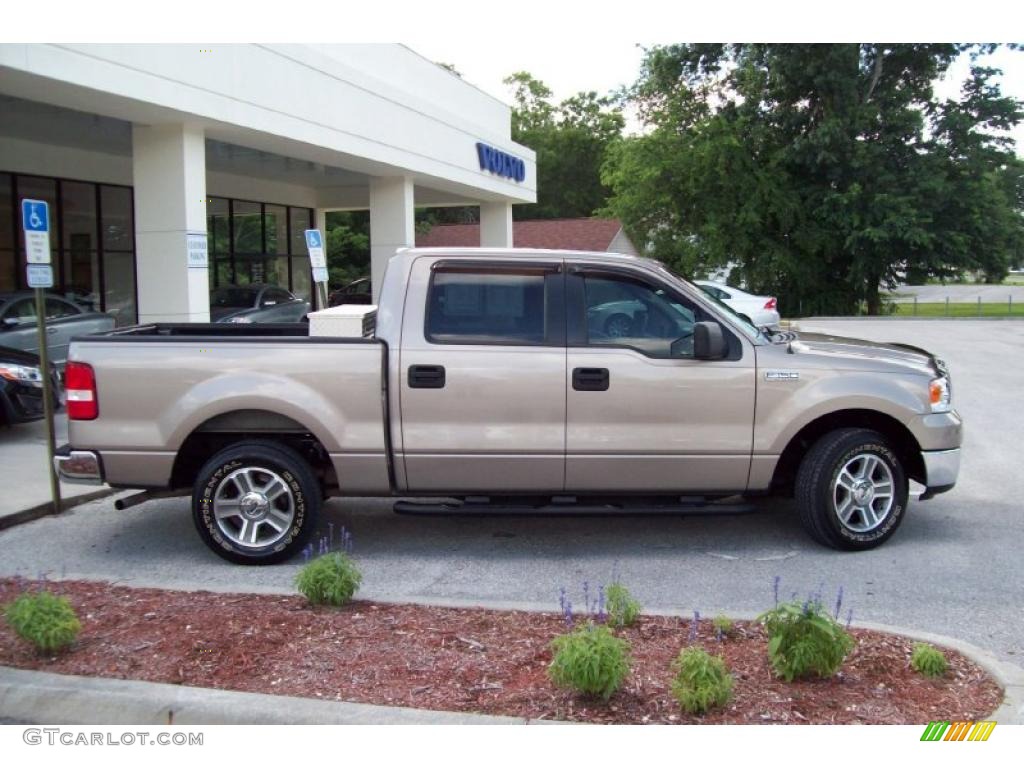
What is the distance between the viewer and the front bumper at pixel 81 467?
6266mm

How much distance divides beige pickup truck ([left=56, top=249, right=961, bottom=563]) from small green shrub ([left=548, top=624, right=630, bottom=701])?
2254 millimetres

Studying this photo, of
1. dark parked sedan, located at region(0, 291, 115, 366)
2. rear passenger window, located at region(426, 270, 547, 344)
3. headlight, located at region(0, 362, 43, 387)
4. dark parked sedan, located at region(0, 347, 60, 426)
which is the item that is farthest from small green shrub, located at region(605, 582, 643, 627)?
dark parked sedan, located at region(0, 291, 115, 366)

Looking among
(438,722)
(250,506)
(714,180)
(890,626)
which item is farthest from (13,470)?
(714,180)

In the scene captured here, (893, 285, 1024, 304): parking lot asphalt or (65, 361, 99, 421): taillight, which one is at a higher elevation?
(65, 361, 99, 421): taillight

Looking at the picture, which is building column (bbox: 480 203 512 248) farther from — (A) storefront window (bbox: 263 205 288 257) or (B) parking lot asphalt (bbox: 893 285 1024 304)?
(B) parking lot asphalt (bbox: 893 285 1024 304)

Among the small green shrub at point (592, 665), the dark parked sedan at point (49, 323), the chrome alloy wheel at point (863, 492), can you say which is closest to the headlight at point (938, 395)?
the chrome alloy wheel at point (863, 492)

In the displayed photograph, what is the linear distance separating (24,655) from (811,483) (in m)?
4.61

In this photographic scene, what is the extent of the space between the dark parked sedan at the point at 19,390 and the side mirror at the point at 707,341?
756 cm

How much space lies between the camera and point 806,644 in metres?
4.11

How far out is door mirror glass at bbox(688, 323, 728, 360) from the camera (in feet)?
19.9

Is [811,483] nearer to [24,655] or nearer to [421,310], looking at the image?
[421,310]

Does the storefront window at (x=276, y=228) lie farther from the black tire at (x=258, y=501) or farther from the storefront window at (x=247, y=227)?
the black tire at (x=258, y=501)

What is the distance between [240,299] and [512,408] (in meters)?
15.0

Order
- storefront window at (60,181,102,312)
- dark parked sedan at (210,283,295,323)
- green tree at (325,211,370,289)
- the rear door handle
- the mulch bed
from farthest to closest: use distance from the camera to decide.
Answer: green tree at (325,211,370,289) → storefront window at (60,181,102,312) → dark parked sedan at (210,283,295,323) → the rear door handle → the mulch bed
